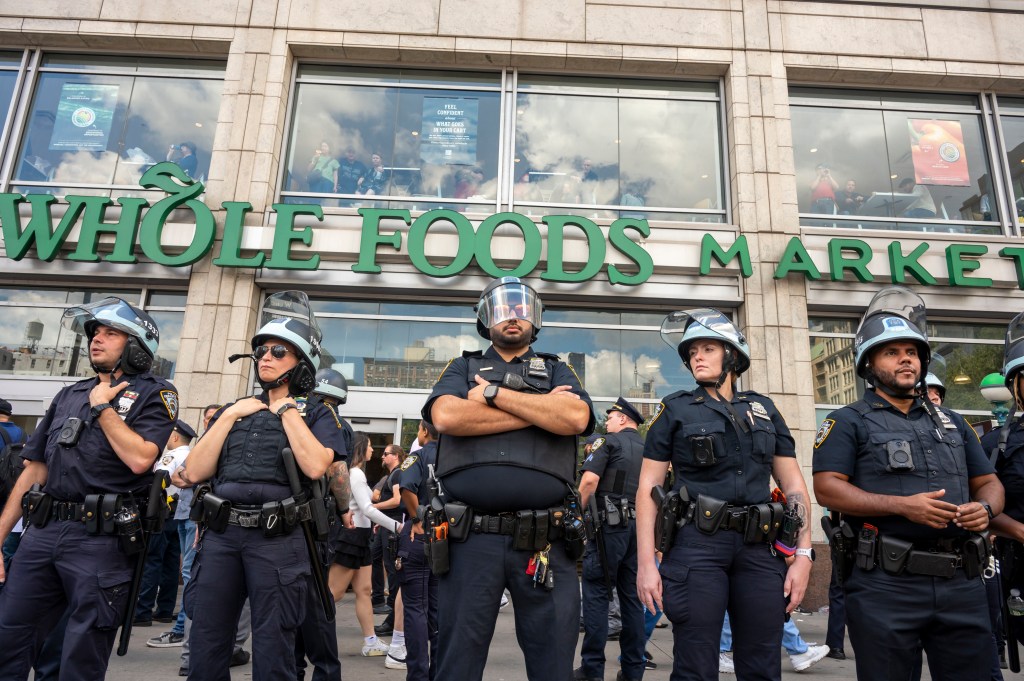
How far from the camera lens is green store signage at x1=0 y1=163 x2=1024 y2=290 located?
31.7ft

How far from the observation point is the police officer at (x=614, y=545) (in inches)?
200

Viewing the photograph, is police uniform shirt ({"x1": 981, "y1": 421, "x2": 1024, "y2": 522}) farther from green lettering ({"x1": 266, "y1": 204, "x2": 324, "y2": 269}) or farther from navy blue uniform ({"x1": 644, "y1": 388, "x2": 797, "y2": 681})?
green lettering ({"x1": 266, "y1": 204, "x2": 324, "y2": 269})

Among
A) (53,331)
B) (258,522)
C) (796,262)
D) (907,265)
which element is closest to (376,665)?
(258,522)

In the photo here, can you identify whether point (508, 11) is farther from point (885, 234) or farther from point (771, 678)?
point (771, 678)

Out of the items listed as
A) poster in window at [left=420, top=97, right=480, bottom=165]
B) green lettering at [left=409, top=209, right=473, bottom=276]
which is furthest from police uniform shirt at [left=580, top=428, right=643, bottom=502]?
poster in window at [left=420, top=97, right=480, bottom=165]

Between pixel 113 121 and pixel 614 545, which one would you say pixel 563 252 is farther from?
pixel 113 121

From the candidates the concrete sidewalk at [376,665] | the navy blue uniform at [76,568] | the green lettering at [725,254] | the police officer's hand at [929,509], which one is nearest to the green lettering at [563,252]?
the green lettering at [725,254]

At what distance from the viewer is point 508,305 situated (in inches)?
133

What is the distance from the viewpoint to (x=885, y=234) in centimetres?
1046

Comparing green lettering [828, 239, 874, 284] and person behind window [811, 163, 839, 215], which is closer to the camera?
green lettering [828, 239, 874, 284]

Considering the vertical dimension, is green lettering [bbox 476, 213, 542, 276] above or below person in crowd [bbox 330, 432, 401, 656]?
above

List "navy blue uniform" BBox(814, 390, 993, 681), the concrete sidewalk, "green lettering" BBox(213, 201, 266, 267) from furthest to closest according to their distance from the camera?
"green lettering" BBox(213, 201, 266, 267) < the concrete sidewalk < "navy blue uniform" BBox(814, 390, 993, 681)

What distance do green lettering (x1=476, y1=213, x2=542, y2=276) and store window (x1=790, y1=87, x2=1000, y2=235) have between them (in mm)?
4675

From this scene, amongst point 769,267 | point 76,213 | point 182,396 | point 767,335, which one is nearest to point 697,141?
point 769,267
